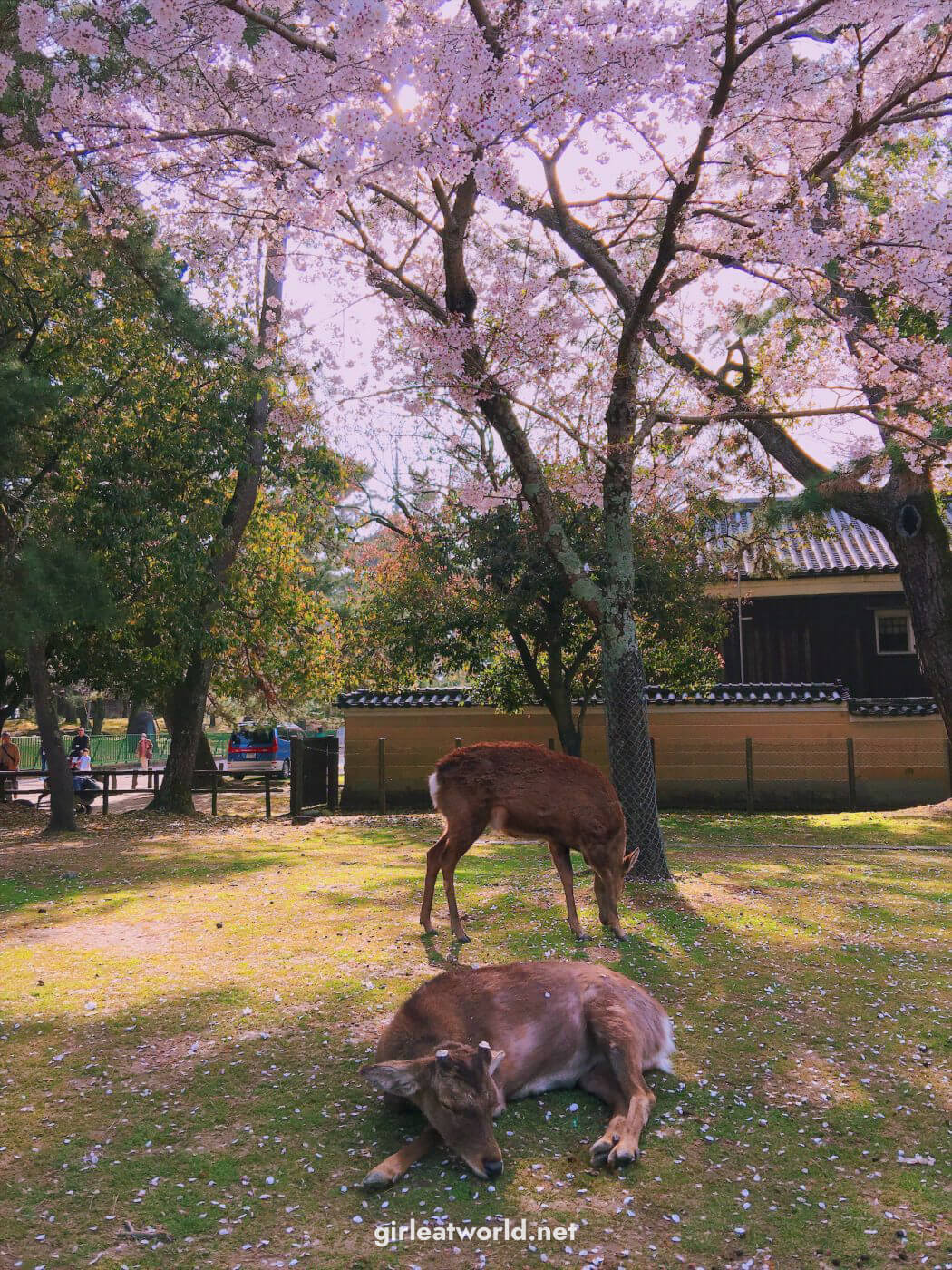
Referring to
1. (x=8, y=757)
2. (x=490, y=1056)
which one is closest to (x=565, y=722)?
(x=8, y=757)

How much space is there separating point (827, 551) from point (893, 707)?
4499 mm

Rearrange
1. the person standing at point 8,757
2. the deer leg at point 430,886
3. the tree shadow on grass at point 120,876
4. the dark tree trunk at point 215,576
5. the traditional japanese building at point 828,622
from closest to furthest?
1. the deer leg at point 430,886
2. the tree shadow on grass at point 120,876
3. the dark tree trunk at point 215,576
4. the person standing at point 8,757
5. the traditional japanese building at point 828,622

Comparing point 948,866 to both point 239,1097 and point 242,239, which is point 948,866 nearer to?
point 239,1097

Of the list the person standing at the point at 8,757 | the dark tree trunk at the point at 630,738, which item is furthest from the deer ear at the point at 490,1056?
the person standing at the point at 8,757

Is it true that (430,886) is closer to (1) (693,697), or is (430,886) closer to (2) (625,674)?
(2) (625,674)

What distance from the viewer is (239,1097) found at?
3736 millimetres

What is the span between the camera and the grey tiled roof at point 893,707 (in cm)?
1653

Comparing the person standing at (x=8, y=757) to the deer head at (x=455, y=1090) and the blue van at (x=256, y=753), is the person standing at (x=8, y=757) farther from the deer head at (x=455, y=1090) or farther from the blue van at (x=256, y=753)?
the deer head at (x=455, y=1090)

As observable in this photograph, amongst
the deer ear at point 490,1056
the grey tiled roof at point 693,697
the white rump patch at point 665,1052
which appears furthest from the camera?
the grey tiled roof at point 693,697

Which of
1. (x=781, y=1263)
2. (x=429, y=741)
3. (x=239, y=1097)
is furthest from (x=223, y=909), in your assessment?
(x=429, y=741)

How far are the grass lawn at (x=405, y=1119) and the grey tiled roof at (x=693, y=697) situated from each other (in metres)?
9.74

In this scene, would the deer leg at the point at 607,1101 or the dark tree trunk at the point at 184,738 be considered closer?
the deer leg at the point at 607,1101
